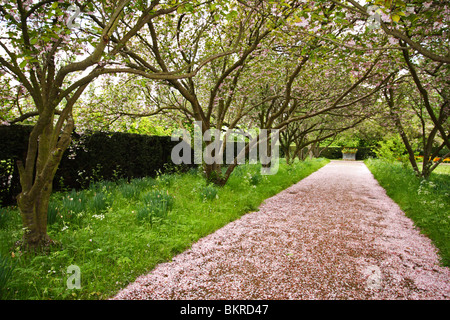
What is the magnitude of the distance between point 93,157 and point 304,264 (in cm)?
638

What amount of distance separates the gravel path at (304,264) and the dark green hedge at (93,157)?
14.5 feet

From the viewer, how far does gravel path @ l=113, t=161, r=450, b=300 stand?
263 cm

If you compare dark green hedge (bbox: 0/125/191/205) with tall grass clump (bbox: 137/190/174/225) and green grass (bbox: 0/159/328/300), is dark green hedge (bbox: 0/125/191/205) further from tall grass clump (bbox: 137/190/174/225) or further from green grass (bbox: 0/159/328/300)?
tall grass clump (bbox: 137/190/174/225)

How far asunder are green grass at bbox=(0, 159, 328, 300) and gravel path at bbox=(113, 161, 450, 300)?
0.23m

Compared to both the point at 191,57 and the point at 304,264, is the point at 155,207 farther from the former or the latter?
the point at 191,57

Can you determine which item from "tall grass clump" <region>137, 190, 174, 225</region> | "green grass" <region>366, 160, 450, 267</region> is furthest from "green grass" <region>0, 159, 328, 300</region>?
"green grass" <region>366, 160, 450, 267</region>

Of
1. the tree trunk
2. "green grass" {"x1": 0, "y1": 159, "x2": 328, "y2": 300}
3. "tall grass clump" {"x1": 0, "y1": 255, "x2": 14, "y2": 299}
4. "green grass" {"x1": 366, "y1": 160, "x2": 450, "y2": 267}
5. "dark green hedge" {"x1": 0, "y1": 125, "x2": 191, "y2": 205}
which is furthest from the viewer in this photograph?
"dark green hedge" {"x1": 0, "y1": 125, "x2": 191, "y2": 205}

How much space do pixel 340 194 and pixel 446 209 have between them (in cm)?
333

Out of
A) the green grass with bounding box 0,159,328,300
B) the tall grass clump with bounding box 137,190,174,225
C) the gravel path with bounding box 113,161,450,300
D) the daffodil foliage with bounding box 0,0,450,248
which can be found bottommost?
the gravel path with bounding box 113,161,450,300

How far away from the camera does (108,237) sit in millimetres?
3531

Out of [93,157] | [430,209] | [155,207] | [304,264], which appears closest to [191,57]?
[93,157]

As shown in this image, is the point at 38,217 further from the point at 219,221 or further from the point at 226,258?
the point at 219,221

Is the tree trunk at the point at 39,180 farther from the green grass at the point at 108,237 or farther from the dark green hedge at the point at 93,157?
the dark green hedge at the point at 93,157
